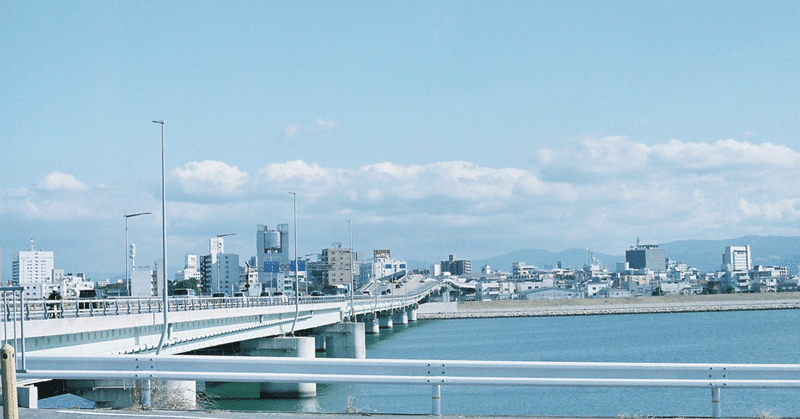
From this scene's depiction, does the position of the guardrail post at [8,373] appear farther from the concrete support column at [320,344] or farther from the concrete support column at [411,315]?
the concrete support column at [411,315]

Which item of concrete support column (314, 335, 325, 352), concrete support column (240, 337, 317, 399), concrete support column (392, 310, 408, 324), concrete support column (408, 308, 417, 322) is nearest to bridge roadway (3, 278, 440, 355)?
concrete support column (240, 337, 317, 399)

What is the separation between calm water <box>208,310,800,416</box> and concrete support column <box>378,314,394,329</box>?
615 inches

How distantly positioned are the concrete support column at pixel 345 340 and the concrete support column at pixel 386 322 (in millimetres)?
58886

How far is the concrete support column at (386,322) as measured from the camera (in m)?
141

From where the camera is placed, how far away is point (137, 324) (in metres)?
34.0

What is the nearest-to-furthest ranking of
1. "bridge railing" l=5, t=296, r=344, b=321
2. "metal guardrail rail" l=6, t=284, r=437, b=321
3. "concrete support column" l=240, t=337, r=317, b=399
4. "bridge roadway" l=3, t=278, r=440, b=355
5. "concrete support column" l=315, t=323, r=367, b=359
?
"bridge roadway" l=3, t=278, r=440, b=355 → "metal guardrail rail" l=6, t=284, r=437, b=321 → "bridge railing" l=5, t=296, r=344, b=321 → "concrete support column" l=240, t=337, r=317, b=399 → "concrete support column" l=315, t=323, r=367, b=359

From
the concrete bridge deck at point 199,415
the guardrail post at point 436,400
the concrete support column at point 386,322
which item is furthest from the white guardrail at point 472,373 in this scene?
the concrete support column at point 386,322

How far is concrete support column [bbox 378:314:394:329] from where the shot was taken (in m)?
141

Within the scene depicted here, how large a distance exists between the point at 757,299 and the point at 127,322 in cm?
18686

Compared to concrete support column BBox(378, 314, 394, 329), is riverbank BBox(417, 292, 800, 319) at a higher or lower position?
lower

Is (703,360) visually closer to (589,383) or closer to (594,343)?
(594,343)

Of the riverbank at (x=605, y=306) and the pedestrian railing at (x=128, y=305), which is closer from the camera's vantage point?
the pedestrian railing at (x=128, y=305)

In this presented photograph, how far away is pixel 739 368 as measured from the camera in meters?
12.4

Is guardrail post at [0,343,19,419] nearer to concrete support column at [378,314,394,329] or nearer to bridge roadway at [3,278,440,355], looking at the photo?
bridge roadway at [3,278,440,355]
